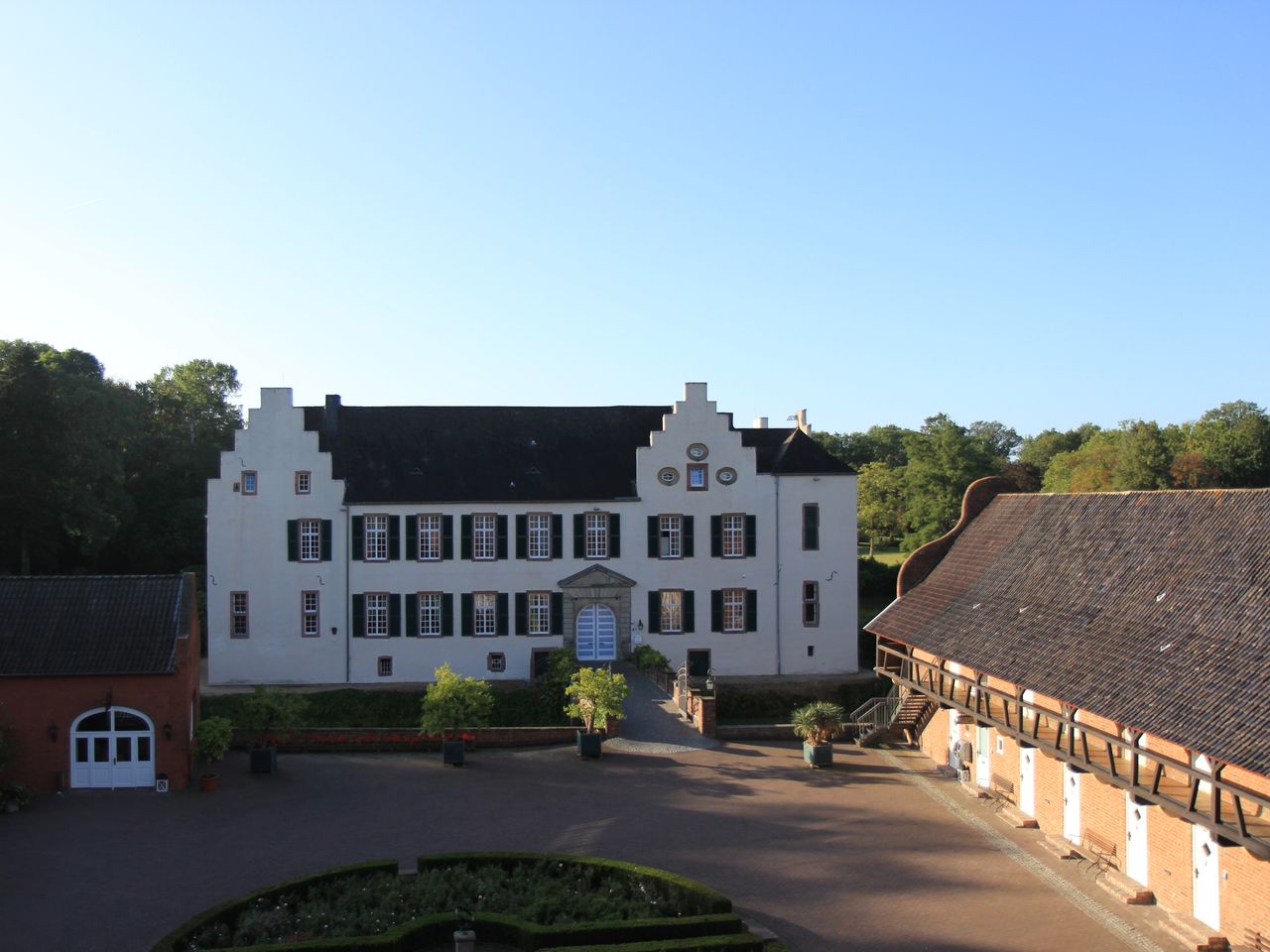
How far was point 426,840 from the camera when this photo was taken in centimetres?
2108

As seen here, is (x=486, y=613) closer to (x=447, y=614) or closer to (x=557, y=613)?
(x=447, y=614)

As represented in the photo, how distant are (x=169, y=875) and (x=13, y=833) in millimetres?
4770

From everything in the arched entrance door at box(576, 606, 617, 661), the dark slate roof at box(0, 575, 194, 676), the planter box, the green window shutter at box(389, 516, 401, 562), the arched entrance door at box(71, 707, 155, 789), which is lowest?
the planter box

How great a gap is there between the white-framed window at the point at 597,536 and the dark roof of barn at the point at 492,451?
32.1 inches

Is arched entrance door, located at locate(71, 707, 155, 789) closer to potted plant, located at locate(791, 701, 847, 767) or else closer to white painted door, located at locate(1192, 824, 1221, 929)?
potted plant, located at locate(791, 701, 847, 767)

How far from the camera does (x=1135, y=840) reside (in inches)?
749

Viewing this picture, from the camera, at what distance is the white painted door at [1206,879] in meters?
16.5

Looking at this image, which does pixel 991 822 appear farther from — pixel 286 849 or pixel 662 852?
pixel 286 849

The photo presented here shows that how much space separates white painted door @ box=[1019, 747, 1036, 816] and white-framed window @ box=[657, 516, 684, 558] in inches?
679

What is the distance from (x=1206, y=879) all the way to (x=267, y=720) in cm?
2070

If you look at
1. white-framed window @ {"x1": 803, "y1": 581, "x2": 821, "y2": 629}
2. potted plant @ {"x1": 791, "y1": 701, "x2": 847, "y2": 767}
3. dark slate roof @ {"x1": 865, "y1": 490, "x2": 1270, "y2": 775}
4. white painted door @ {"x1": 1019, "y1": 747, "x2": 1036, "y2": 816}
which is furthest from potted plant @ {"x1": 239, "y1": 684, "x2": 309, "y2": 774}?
white-framed window @ {"x1": 803, "y1": 581, "x2": 821, "y2": 629}

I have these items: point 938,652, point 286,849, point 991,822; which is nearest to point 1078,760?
point 991,822

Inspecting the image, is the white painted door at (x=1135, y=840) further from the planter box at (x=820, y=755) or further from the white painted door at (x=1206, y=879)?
the planter box at (x=820, y=755)

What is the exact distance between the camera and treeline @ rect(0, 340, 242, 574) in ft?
140
